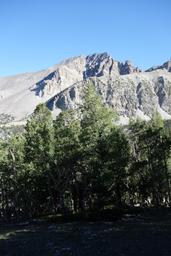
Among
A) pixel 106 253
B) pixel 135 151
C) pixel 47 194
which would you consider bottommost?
pixel 106 253

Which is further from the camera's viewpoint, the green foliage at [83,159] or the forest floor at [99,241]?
the green foliage at [83,159]

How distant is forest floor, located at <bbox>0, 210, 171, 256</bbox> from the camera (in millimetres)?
27250

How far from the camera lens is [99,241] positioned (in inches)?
1276

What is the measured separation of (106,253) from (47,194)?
1968 inches

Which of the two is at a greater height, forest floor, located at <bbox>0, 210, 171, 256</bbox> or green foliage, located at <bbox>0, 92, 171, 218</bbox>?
green foliage, located at <bbox>0, 92, 171, 218</bbox>

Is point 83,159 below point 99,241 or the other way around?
the other way around

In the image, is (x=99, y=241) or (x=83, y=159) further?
(x=83, y=159)

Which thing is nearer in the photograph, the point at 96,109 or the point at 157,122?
the point at 96,109

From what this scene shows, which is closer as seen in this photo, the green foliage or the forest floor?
the forest floor

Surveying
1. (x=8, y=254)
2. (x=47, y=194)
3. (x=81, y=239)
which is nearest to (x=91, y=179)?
(x=47, y=194)

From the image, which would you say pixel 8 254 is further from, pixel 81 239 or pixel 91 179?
pixel 91 179

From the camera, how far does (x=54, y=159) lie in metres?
60.4

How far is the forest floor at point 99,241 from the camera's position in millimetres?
27250

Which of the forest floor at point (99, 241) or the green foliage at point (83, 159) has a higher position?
the green foliage at point (83, 159)
